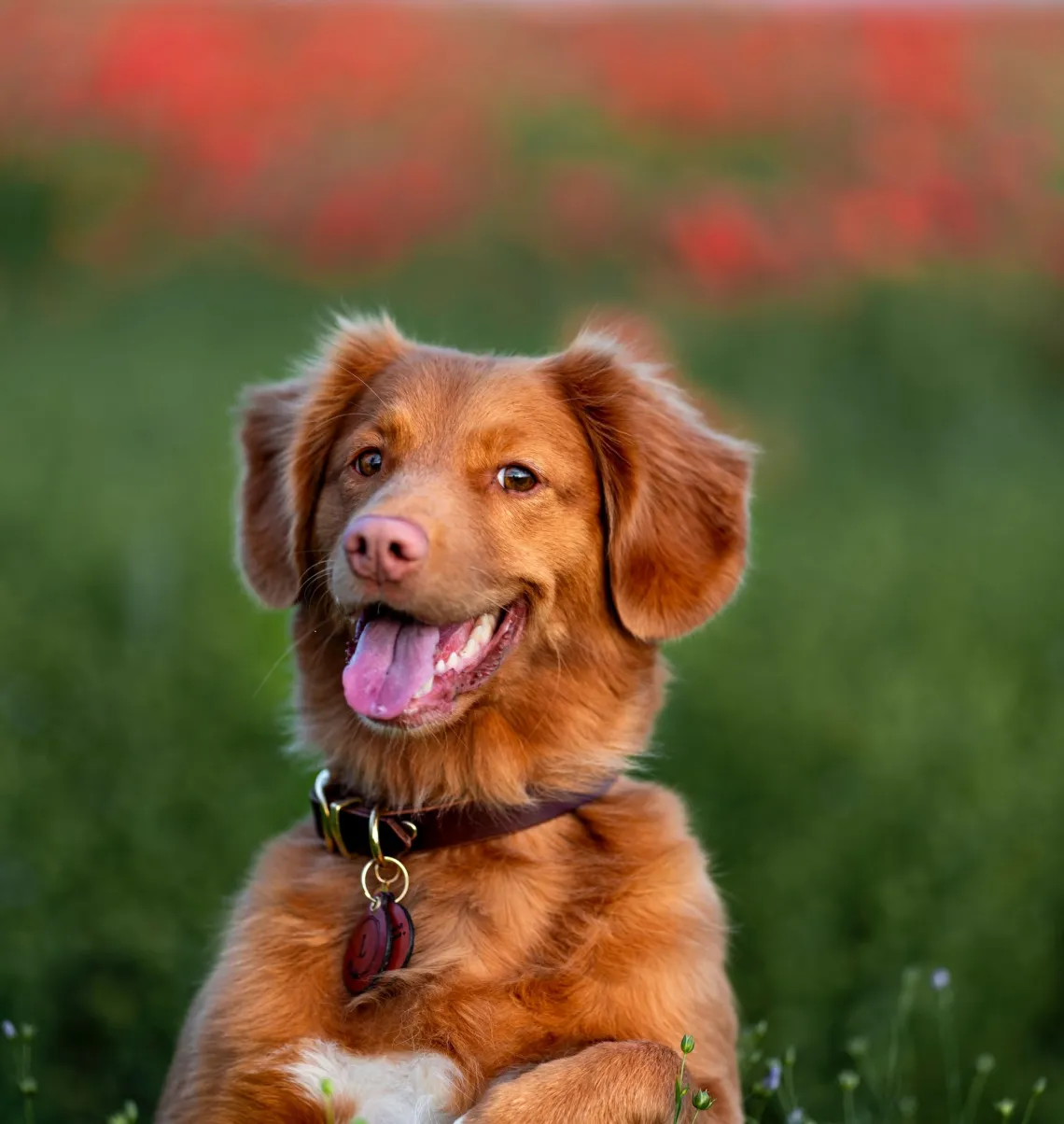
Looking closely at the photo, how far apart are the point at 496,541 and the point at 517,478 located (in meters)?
0.22

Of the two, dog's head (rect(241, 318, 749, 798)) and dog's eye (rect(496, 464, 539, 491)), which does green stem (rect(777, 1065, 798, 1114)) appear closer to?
dog's head (rect(241, 318, 749, 798))

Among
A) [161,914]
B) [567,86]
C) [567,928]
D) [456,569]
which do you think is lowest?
[161,914]

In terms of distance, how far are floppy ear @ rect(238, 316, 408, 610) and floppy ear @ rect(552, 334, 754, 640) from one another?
0.50 meters

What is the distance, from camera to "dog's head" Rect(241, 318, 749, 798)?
3.53m


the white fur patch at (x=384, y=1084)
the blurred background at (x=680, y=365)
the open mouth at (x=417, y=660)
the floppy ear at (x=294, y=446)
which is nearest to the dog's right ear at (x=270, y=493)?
the floppy ear at (x=294, y=446)

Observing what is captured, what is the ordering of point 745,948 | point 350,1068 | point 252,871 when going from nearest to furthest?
point 350,1068, point 252,871, point 745,948

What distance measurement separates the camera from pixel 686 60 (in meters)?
14.7

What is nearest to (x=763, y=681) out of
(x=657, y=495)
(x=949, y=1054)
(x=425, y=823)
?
(x=949, y=1054)

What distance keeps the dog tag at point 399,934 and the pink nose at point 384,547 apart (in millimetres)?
661

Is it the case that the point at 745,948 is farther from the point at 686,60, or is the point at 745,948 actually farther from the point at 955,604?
the point at 686,60

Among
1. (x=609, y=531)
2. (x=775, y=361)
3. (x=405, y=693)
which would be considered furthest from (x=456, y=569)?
(x=775, y=361)

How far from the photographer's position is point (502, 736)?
374 centimetres

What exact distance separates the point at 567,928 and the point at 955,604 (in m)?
6.34

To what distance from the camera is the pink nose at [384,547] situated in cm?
334
